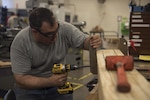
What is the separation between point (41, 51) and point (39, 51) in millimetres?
16

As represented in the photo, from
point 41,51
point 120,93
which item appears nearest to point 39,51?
point 41,51

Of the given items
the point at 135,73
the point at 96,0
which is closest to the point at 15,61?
the point at 135,73

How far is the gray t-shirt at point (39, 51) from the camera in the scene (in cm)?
160

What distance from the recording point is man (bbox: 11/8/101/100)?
154 centimetres

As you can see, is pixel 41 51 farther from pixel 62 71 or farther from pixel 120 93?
pixel 120 93

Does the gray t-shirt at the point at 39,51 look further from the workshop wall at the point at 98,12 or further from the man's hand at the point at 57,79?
the workshop wall at the point at 98,12

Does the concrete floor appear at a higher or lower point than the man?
lower

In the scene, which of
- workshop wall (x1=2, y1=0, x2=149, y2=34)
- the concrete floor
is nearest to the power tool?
the concrete floor

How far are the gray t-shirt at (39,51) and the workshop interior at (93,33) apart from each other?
14cm

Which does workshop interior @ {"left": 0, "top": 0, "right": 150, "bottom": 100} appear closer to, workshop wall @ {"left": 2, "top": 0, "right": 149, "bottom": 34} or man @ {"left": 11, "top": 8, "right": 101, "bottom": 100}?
workshop wall @ {"left": 2, "top": 0, "right": 149, "bottom": 34}

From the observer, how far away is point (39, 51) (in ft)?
5.44

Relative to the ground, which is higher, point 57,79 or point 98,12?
point 98,12

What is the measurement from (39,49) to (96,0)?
4469 mm

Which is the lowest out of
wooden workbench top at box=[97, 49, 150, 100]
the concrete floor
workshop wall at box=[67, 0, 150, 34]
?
the concrete floor
